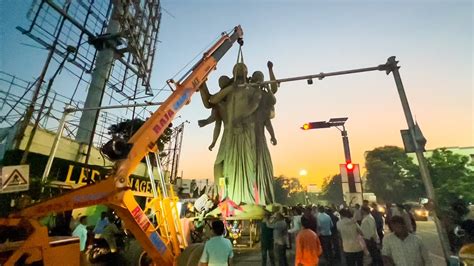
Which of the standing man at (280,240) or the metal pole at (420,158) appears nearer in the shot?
the metal pole at (420,158)

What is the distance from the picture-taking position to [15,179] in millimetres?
6316

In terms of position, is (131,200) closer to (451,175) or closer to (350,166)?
(350,166)

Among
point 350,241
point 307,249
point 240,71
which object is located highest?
point 240,71

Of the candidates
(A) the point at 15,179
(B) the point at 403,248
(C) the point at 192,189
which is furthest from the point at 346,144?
(C) the point at 192,189

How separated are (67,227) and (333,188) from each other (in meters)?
76.9

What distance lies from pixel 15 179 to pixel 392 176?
171 feet

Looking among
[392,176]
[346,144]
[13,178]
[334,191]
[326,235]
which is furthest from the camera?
[334,191]

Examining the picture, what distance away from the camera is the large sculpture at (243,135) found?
1473cm

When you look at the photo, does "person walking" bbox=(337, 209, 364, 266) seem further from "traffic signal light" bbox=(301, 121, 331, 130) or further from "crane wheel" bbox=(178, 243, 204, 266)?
"traffic signal light" bbox=(301, 121, 331, 130)

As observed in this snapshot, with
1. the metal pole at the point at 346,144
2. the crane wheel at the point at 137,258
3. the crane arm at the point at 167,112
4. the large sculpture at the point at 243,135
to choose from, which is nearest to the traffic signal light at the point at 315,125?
the metal pole at the point at 346,144

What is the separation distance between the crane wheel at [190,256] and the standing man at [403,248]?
3.66 meters

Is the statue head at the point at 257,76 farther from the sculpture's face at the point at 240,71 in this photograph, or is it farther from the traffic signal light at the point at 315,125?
the traffic signal light at the point at 315,125

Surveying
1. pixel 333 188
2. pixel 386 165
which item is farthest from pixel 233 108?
pixel 333 188

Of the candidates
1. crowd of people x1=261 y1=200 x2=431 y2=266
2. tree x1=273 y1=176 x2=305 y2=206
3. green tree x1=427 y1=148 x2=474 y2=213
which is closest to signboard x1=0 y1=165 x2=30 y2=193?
crowd of people x1=261 y1=200 x2=431 y2=266
